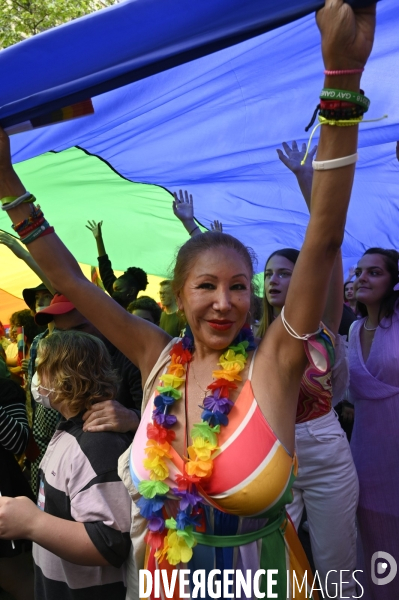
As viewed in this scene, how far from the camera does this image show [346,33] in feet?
4.65

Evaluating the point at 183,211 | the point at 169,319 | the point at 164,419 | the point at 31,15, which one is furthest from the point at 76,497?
the point at 31,15

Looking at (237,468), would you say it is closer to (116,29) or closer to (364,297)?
(116,29)

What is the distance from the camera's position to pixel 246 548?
6.07 ft

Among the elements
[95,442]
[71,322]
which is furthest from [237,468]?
[71,322]

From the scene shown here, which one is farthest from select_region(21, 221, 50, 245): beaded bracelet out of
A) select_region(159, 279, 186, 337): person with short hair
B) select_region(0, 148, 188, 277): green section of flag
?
select_region(159, 279, 186, 337): person with short hair

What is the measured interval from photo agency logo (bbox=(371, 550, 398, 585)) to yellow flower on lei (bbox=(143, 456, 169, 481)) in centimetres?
214

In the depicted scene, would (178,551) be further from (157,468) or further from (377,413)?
(377,413)

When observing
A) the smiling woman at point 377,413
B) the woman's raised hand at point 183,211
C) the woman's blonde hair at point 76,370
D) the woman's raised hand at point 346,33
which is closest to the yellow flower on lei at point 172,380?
the woman's blonde hair at point 76,370

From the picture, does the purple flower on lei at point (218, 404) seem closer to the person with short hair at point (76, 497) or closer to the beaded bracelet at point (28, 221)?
the person with short hair at point (76, 497)

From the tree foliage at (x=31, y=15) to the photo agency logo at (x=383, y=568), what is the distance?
52.4 feet

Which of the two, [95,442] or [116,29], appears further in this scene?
[95,442]

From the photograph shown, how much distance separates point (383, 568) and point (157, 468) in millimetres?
2247

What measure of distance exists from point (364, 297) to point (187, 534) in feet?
7.71

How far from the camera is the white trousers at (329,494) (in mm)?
3271
